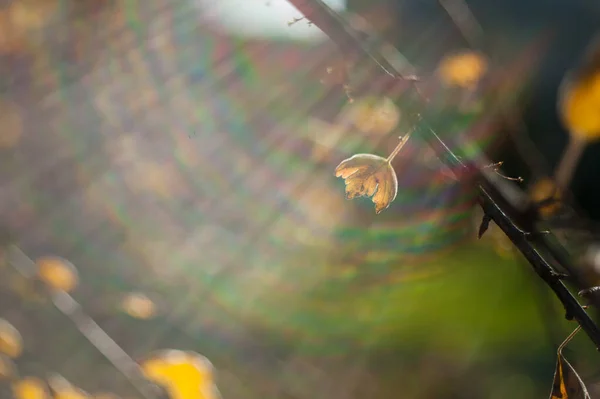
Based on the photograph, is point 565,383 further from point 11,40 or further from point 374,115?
point 11,40

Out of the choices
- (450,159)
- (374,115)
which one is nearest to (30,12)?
(374,115)

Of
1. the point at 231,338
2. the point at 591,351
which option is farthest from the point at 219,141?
the point at 591,351

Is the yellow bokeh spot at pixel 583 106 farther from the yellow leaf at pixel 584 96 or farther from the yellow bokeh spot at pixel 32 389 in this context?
the yellow bokeh spot at pixel 32 389

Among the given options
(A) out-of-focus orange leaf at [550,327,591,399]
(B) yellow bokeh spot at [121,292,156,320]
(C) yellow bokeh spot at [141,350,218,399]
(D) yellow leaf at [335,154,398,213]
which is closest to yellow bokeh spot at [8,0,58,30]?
(B) yellow bokeh spot at [121,292,156,320]

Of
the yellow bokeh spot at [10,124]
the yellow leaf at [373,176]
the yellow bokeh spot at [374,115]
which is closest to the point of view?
the yellow leaf at [373,176]

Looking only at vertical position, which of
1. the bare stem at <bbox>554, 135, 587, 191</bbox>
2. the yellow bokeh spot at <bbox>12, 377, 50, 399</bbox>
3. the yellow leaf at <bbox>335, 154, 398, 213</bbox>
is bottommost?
the yellow bokeh spot at <bbox>12, 377, 50, 399</bbox>

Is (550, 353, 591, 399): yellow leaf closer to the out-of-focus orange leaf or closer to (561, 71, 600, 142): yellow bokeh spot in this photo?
the out-of-focus orange leaf

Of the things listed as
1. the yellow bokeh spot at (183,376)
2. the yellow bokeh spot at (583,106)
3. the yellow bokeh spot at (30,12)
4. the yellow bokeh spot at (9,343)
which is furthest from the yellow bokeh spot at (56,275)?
the yellow bokeh spot at (583,106)
